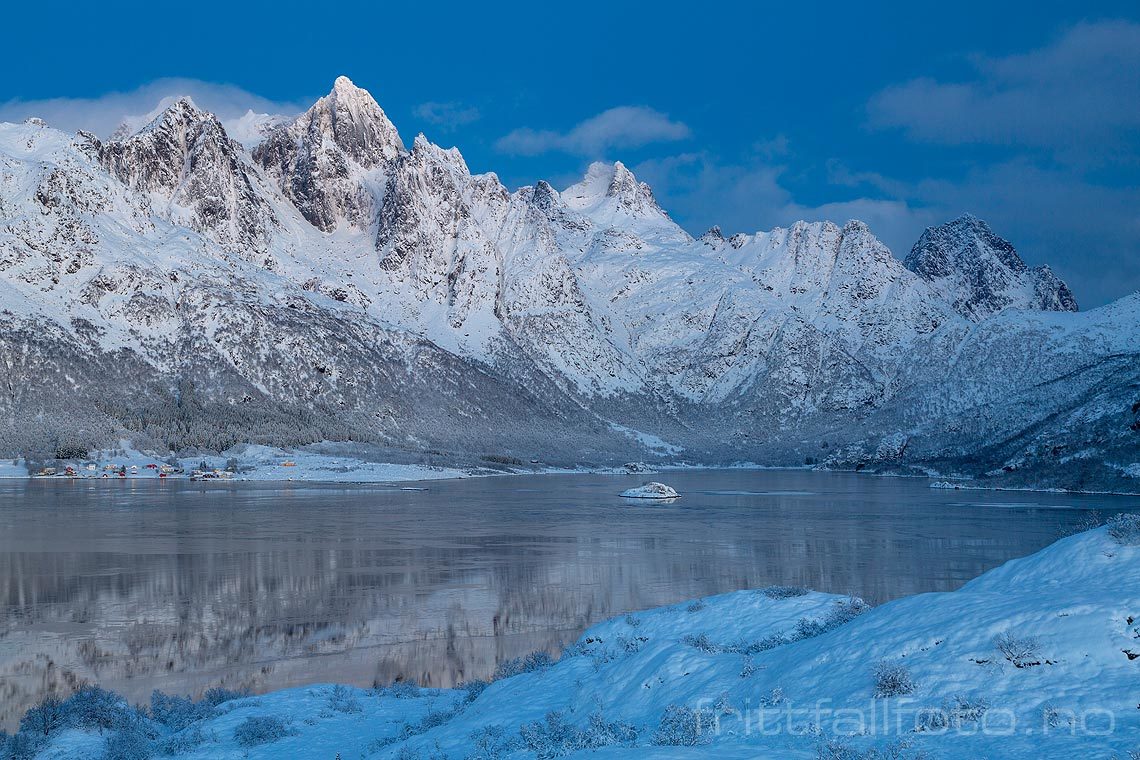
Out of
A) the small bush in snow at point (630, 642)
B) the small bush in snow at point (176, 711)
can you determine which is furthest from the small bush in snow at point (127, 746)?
the small bush in snow at point (630, 642)

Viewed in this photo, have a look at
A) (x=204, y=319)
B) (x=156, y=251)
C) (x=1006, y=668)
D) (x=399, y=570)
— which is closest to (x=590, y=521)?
(x=399, y=570)

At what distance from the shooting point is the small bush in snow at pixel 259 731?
15.4 m

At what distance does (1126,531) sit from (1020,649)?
5246 mm

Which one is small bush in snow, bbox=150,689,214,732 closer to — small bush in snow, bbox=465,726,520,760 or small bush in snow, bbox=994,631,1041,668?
small bush in snow, bbox=465,726,520,760

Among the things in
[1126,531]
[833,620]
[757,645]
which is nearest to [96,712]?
[757,645]

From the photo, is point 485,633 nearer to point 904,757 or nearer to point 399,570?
point 399,570

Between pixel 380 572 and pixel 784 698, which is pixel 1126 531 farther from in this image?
pixel 380 572

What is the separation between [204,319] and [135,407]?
3082 cm

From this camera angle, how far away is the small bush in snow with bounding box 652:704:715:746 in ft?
38.4

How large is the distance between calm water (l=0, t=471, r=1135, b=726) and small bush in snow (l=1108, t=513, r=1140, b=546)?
1343cm

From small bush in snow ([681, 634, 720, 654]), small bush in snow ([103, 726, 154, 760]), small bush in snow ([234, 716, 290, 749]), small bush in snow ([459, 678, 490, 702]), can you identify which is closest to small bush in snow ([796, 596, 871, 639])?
small bush in snow ([681, 634, 720, 654])

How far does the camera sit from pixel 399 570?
37.6m

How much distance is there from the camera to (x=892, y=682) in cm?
1166

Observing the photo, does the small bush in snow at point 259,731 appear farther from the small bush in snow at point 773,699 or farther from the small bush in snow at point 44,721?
the small bush in snow at point 773,699
